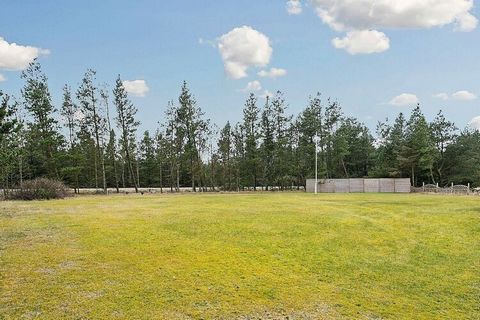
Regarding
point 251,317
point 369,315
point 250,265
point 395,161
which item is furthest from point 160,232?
point 395,161

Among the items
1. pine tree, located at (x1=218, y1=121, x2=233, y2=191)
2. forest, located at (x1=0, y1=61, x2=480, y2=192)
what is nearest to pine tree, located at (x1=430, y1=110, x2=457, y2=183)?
forest, located at (x1=0, y1=61, x2=480, y2=192)

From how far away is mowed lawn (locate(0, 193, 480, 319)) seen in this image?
7570mm

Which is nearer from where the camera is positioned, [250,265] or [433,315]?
[433,315]

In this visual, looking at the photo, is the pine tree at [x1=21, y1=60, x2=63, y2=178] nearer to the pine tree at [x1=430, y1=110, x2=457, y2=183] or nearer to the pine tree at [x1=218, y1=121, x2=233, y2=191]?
the pine tree at [x1=218, y1=121, x2=233, y2=191]

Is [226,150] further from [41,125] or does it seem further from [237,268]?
[237,268]

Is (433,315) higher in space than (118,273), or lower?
lower

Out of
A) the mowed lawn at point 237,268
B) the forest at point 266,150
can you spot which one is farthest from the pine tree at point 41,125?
the mowed lawn at point 237,268

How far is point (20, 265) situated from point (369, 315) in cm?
758

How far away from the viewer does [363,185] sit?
48688 millimetres

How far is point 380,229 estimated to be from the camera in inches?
578

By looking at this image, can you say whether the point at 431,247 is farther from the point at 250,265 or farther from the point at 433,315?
the point at 250,265

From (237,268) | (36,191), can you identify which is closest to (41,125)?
(36,191)

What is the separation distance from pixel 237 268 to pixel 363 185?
41.5 meters

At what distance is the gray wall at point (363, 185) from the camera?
4775 cm
